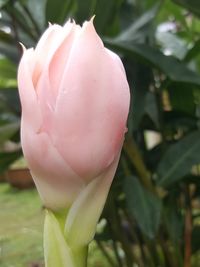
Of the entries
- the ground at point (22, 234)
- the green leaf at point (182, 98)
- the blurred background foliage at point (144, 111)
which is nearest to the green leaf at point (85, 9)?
the blurred background foliage at point (144, 111)

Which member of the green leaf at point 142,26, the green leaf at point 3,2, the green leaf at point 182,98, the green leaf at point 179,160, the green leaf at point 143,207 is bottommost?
the green leaf at point 143,207

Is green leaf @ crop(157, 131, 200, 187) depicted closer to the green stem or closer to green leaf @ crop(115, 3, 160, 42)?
green leaf @ crop(115, 3, 160, 42)

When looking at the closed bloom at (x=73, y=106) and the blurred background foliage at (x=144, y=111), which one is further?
the blurred background foliage at (x=144, y=111)

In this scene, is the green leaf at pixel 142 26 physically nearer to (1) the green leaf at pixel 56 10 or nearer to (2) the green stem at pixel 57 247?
(1) the green leaf at pixel 56 10

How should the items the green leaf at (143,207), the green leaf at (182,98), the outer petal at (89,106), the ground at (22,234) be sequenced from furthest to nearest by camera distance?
the ground at (22,234) → the green leaf at (182,98) → the green leaf at (143,207) → the outer petal at (89,106)

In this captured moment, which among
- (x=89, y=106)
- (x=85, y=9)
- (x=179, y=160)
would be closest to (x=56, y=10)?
(x=85, y=9)

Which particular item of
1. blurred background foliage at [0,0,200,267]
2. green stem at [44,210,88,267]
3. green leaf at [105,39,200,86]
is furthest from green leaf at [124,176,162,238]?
green stem at [44,210,88,267]

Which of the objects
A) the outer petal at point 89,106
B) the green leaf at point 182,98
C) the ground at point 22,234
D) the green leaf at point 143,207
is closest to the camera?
the outer petal at point 89,106

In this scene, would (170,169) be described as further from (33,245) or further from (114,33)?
(33,245)
